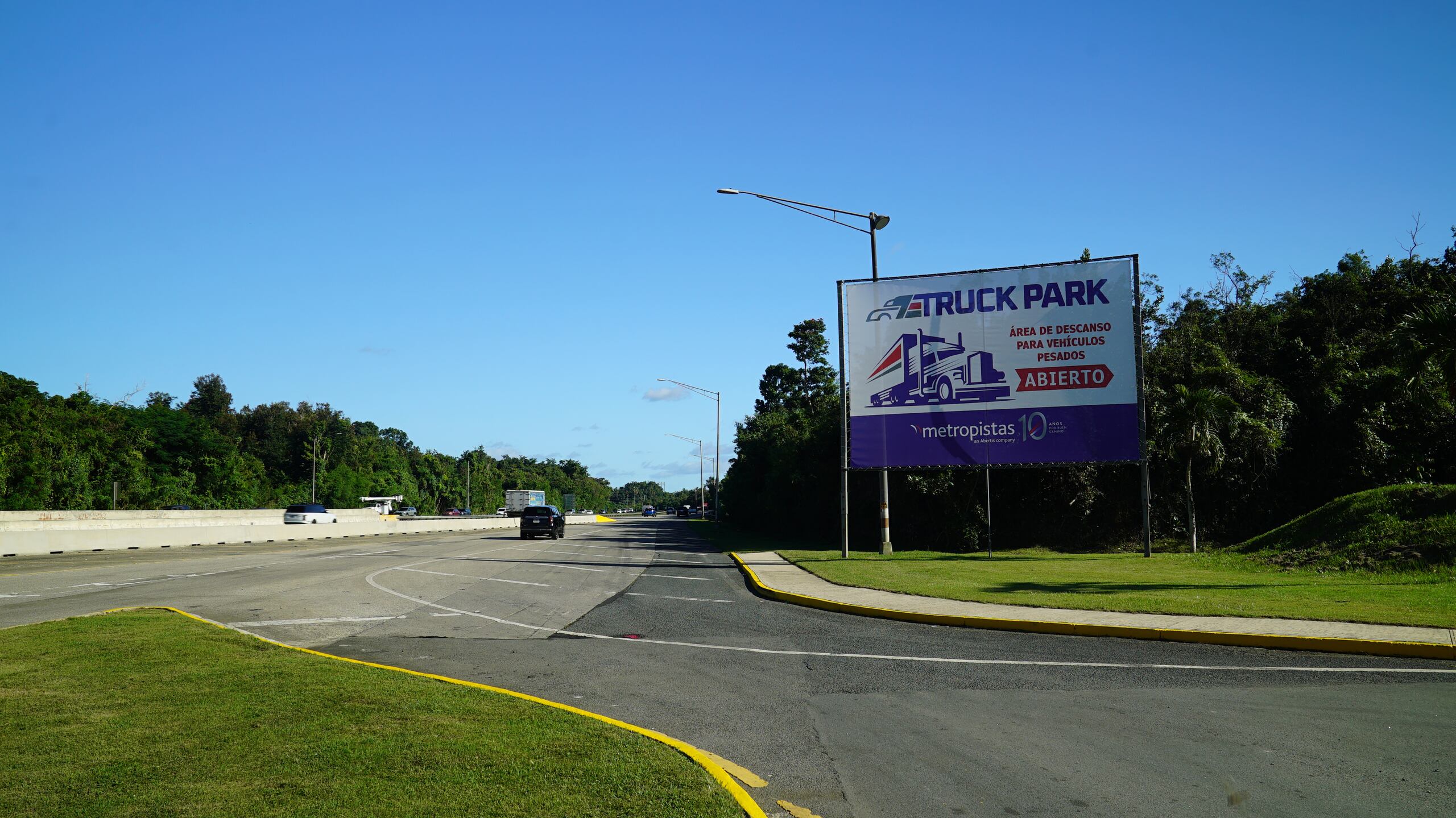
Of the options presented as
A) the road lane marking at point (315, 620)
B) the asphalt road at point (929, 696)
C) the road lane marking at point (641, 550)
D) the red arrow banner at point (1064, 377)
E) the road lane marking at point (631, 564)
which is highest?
the red arrow banner at point (1064, 377)

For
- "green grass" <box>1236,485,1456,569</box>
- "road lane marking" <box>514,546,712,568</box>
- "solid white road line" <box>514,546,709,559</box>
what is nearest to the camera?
"green grass" <box>1236,485,1456,569</box>

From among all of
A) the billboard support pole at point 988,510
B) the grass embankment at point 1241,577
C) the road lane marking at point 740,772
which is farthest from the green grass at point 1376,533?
the road lane marking at point 740,772

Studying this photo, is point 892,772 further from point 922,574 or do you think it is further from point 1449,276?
point 1449,276

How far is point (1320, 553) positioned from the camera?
62.6 feet

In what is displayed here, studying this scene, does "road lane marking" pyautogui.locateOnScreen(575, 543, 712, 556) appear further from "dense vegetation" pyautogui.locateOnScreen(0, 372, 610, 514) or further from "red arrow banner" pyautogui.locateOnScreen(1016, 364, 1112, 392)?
"dense vegetation" pyautogui.locateOnScreen(0, 372, 610, 514)

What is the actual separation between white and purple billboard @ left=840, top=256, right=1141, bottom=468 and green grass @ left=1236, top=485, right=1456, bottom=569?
476cm

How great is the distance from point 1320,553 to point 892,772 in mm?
16915

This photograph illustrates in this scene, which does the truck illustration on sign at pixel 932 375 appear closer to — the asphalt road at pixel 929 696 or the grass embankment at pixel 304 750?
the asphalt road at pixel 929 696

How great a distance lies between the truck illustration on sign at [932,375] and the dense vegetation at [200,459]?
2211 inches

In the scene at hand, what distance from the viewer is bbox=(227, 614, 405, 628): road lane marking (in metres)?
13.7

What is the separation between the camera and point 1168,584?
1705cm

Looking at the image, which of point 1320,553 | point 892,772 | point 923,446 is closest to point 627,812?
point 892,772

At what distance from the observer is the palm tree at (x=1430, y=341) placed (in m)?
16.0

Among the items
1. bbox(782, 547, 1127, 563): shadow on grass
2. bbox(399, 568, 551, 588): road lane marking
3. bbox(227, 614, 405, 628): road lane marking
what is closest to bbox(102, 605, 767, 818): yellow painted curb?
bbox(227, 614, 405, 628): road lane marking
